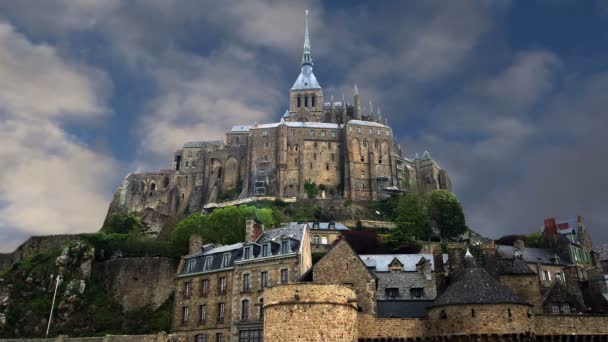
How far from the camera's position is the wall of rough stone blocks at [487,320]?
33219mm

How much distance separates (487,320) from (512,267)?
9240 mm

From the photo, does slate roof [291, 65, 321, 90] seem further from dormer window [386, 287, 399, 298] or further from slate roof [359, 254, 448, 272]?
dormer window [386, 287, 399, 298]

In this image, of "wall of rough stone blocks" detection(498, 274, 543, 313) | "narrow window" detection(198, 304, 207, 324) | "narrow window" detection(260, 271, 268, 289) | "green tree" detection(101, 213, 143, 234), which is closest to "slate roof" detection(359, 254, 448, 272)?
"wall of rough stone blocks" detection(498, 274, 543, 313)

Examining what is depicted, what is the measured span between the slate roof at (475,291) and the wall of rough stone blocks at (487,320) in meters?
0.29

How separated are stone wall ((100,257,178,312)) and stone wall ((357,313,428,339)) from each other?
24.2 metres

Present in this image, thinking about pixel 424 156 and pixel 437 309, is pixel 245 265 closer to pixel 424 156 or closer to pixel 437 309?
pixel 437 309

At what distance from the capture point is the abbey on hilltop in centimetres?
10881

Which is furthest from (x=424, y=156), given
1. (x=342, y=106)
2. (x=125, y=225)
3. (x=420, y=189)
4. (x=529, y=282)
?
(x=529, y=282)

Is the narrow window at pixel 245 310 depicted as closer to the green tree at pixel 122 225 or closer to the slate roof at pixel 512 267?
the slate roof at pixel 512 267

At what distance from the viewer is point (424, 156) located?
125 m

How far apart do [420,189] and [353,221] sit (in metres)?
31.0

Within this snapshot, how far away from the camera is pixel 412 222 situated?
80875 millimetres

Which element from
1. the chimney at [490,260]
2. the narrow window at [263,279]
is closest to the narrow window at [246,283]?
the narrow window at [263,279]

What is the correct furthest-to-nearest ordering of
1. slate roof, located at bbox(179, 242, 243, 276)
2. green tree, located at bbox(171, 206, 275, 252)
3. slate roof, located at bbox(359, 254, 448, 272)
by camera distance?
green tree, located at bbox(171, 206, 275, 252) < slate roof, located at bbox(359, 254, 448, 272) < slate roof, located at bbox(179, 242, 243, 276)
